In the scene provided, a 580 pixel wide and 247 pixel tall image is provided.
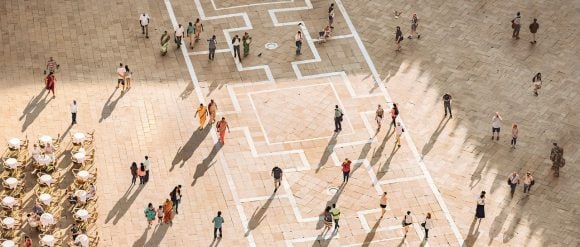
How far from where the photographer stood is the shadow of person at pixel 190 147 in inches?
2702

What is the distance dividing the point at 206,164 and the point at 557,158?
19120 mm

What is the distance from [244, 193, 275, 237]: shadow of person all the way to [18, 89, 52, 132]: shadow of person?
14.2 m

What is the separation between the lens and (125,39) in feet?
254

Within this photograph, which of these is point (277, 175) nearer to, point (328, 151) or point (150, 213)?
point (328, 151)

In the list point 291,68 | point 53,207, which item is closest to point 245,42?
point 291,68

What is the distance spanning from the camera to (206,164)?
68562 mm

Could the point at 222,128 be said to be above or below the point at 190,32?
below

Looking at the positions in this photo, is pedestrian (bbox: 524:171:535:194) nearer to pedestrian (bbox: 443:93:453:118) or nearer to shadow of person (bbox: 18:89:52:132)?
pedestrian (bbox: 443:93:453:118)

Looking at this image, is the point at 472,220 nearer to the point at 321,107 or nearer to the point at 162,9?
the point at 321,107

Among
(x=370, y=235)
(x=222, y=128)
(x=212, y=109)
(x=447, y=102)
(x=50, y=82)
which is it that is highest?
(x=50, y=82)

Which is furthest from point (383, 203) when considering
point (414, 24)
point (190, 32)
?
point (190, 32)

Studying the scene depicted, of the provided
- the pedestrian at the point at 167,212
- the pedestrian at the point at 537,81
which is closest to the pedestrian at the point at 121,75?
the pedestrian at the point at 167,212

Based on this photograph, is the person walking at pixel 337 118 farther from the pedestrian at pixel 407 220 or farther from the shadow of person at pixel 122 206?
the shadow of person at pixel 122 206

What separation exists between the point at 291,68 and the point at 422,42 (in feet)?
29.6
